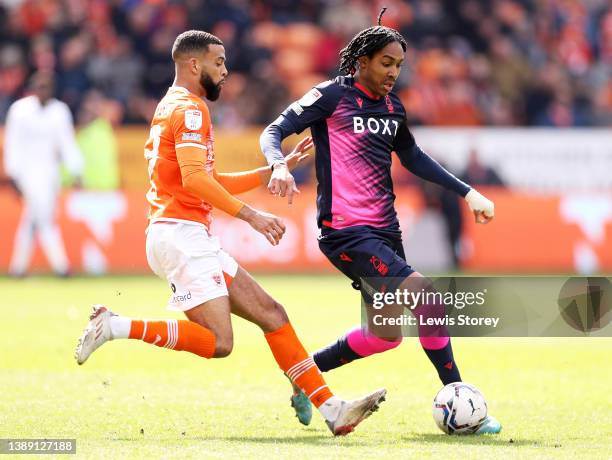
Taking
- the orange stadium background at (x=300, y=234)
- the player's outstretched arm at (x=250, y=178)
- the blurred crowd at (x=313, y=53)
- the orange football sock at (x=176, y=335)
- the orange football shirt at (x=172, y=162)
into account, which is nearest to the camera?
the orange football sock at (x=176, y=335)

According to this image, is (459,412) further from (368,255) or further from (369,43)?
(369,43)

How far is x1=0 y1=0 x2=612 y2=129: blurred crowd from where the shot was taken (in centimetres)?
2141

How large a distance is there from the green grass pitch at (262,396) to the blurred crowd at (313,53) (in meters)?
8.44

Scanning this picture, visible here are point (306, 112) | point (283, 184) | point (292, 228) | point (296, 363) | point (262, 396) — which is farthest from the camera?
point (292, 228)

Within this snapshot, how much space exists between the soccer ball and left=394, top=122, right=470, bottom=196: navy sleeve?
4.46 ft

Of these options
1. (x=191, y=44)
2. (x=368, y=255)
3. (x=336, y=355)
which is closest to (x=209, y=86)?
(x=191, y=44)

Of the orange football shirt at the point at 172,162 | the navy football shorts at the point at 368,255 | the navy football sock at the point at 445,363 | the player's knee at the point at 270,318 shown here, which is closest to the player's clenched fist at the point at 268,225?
the orange football shirt at the point at 172,162

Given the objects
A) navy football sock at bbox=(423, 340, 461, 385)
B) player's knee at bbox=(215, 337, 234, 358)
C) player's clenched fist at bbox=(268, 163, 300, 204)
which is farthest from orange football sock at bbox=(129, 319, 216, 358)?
navy football sock at bbox=(423, 340, 461, 385)

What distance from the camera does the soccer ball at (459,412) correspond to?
6969 millimetres

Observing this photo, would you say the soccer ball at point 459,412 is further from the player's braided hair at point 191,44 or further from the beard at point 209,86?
the player's braided hair at point 191,44

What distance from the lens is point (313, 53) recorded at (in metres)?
24.2

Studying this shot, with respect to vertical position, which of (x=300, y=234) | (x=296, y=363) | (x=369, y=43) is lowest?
(x=300, y=234)

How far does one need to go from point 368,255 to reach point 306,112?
3.02 ft

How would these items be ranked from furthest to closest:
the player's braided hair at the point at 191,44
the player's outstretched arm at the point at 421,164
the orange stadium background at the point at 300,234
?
the orange stadium background at the point at 300,234
the player's outstretched arm at the point at 421,164
the player's braided hair at the point at 191,44
